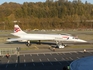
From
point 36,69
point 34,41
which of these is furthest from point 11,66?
point 34,41

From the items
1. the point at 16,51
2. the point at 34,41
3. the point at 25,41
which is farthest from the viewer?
the point at 34,41

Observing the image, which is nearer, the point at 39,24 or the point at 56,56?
the point at 56,56

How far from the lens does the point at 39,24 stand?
636 feet

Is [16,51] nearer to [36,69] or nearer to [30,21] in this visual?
[36,69]

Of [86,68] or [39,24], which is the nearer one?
[86,68]

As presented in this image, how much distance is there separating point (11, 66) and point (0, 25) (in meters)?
145

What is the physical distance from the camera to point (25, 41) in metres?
83.3

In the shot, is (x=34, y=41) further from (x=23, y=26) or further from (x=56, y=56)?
(x=23, y=26)

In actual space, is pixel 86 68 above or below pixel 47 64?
above

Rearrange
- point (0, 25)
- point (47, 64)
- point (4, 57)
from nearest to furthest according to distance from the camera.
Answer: point (47, 64)
point (4, 57)
point (0, 25)

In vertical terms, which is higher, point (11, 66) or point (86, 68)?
point (86, 68)

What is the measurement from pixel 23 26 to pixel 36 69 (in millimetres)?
146345

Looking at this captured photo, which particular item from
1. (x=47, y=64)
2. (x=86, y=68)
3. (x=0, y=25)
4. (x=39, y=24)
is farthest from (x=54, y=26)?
(x=86, y=68)

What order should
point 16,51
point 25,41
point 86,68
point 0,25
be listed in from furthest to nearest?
point 0,25, point 25,41, point 16,51, point 86,68
